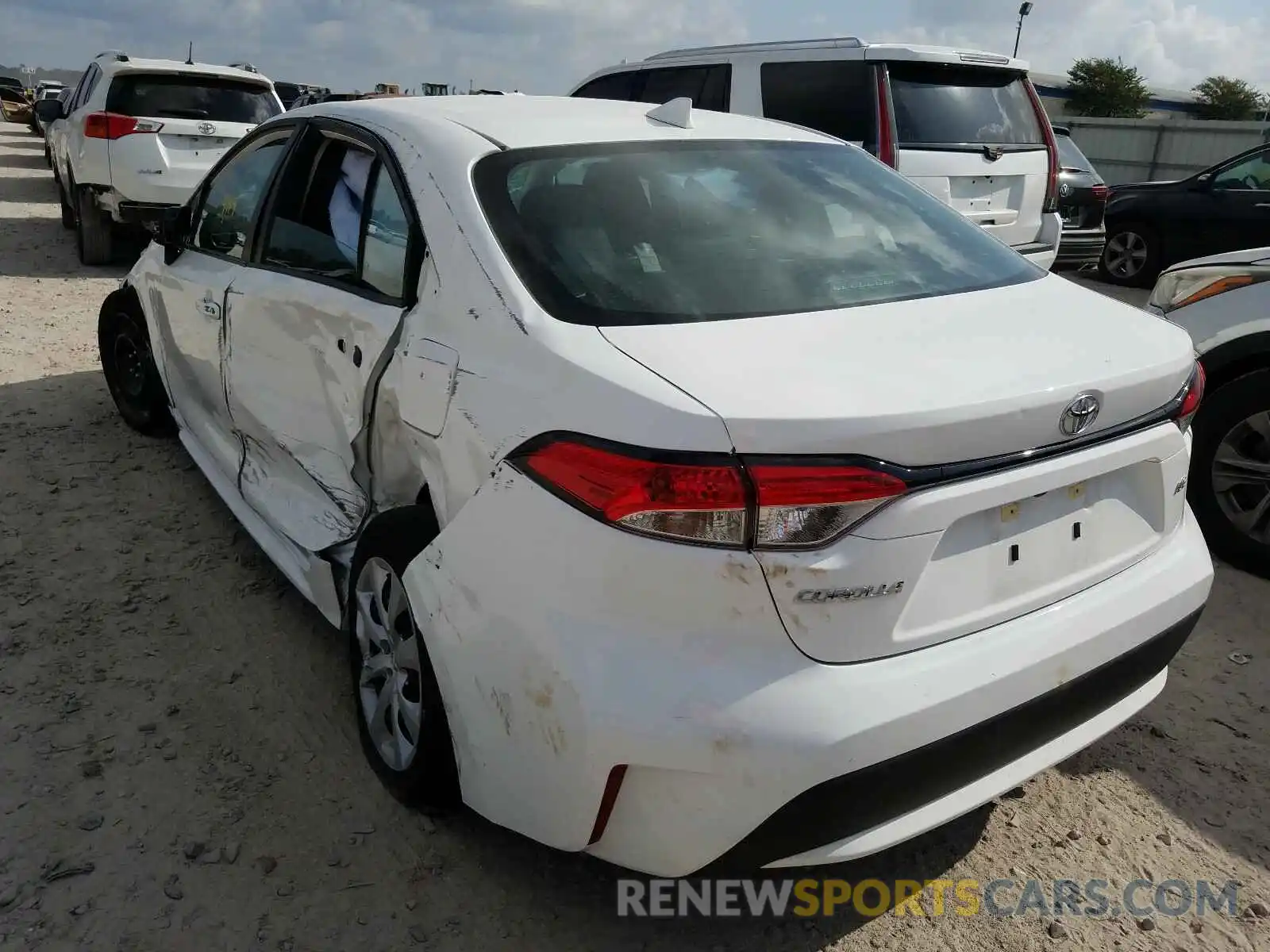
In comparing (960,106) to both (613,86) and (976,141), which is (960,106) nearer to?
(976,141)

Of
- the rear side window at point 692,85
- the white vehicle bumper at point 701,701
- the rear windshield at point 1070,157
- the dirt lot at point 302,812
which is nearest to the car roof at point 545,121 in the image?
the white vehicle bumper at point 701,701

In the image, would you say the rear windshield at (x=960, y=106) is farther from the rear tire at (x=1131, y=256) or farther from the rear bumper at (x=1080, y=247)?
the rear tire at (x=1131, y=256)

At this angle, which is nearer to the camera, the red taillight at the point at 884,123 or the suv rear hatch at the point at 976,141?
the red taillight at the point at 884,123

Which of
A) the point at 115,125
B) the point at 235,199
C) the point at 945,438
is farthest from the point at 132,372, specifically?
the point at 115,125

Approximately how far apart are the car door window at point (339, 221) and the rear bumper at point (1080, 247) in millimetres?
8670

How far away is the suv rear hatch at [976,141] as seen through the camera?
659cm

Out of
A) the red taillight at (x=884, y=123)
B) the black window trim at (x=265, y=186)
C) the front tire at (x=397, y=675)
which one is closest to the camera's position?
the front tire at (x=397, y=675)

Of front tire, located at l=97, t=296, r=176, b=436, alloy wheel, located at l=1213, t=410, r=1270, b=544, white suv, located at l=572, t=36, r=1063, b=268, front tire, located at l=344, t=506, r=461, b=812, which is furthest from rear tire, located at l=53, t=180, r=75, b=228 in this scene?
alloy wheel, located at l=1213, t=410, r=1270, b=544

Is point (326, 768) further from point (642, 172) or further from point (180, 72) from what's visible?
point (180, 72)

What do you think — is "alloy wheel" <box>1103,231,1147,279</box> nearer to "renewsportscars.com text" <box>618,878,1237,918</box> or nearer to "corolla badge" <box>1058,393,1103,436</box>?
"renewsportscars.com text" <box>618,878,1237,918</box>

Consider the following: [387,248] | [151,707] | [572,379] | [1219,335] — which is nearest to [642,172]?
[387,248]

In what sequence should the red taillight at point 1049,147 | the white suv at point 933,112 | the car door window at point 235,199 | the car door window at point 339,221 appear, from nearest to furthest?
the car door window at point 339,221, the car door window at point 235,199, the white suv at point 933,112, the red taillight at point 1049,147

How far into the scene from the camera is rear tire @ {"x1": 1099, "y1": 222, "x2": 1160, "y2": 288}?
10656mm

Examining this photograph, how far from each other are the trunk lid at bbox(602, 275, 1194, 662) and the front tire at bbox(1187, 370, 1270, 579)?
1.94m
